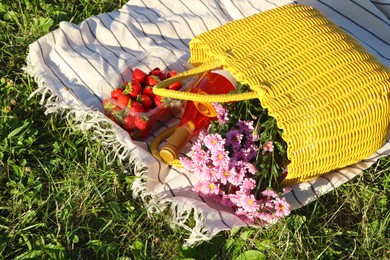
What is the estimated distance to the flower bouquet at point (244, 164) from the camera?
1.88 m

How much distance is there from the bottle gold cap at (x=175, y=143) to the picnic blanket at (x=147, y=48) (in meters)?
0.04

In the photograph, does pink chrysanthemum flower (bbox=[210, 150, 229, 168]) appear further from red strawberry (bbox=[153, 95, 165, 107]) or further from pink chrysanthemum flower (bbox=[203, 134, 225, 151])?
red strawberry (bbox=[153, 95, 165, 107])

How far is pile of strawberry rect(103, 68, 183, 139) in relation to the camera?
2133mm

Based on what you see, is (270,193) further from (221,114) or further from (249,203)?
(221,114)

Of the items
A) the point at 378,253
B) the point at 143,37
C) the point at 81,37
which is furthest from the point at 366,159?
the point at 81,37

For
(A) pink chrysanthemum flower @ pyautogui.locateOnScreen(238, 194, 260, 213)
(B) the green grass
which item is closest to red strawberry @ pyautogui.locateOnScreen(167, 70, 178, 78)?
(B) the green grass

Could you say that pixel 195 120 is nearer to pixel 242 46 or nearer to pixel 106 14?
pixel 242 46

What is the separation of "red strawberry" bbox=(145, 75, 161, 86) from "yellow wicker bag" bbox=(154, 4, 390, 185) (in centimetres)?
16

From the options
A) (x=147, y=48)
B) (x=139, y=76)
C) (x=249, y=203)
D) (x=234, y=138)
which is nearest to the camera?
(x=249, y=203)

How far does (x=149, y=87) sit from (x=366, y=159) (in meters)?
0.79

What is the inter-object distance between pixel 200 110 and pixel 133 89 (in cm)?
25

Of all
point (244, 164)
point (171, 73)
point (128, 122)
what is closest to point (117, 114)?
point (128, 122)

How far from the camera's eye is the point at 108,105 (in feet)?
7.09

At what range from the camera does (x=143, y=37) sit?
2547mm
